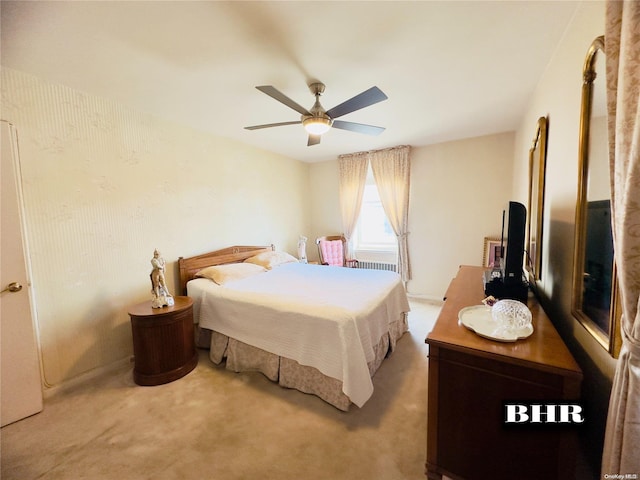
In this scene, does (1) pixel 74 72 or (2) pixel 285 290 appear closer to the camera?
(1) pixel 74 72

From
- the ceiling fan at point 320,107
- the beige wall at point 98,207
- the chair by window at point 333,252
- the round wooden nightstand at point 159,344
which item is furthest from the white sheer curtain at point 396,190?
the round wooden nightstand at point 159,344

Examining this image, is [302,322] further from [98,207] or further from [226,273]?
[98,207]

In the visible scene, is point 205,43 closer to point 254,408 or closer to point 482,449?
point 254,408

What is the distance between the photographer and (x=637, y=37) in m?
0.66

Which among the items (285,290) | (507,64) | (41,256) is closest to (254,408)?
(285,290)

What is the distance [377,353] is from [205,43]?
2.69 m

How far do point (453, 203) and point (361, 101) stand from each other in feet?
8.89

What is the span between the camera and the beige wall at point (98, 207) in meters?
1.98

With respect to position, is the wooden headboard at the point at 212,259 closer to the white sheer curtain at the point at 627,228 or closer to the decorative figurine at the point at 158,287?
the decorative figurine at the point at 158,287

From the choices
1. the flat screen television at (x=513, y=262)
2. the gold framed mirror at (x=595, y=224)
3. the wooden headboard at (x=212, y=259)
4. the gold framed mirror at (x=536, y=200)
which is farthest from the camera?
the wooden headboard at (x=212, y=259)

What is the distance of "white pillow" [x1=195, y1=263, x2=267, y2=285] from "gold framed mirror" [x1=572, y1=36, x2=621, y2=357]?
2.77m

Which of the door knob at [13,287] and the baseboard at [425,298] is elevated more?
the door knob at [13,287]

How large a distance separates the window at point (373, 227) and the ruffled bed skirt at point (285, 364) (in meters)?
2.06

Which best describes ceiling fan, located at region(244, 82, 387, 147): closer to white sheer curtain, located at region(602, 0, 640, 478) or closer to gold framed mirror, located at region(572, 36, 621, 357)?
gold framed mirror, located at region(572, 36, 621, 357)
